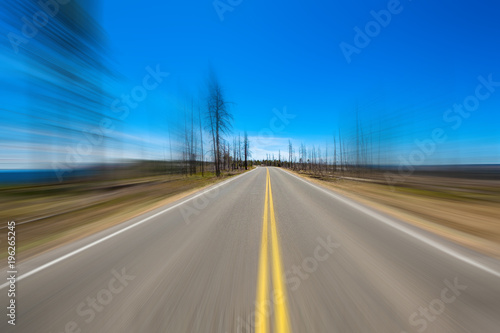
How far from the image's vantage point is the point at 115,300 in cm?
246

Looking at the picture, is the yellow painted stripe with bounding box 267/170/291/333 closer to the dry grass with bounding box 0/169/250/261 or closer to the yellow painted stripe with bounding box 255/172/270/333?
the yellow painted stripe with bounding box 255/172/270/333

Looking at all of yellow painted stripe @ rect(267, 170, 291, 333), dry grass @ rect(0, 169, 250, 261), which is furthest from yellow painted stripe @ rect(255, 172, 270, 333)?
dry grass @ rect(0, 169, 250, 261)

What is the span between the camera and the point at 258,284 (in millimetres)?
2764

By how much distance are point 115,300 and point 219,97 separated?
29.7 m

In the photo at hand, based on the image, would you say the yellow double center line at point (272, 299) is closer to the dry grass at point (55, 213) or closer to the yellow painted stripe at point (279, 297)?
the yellow painted stripe at point (279, 297)

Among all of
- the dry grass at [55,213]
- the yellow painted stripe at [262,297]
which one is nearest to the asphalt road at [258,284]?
the yellow painted stripe at [262,297]

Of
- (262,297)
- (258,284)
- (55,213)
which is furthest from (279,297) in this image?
(55,213)

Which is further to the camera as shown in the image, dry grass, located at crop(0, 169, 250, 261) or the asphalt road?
dry grass, located at crop(0, 169, 250, 261)

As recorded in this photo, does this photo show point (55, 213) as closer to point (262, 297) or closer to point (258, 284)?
point (258, 284)

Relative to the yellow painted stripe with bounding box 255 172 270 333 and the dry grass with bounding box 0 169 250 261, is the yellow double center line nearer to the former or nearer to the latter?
the yellow painted stripe with bounding box 255 172 270 333

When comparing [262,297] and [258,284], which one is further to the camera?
[258,284]

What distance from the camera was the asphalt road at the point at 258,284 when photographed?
210cm

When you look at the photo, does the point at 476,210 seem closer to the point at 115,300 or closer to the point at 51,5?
the point at 115,300

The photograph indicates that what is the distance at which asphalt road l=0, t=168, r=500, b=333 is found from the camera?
2.10 metres
